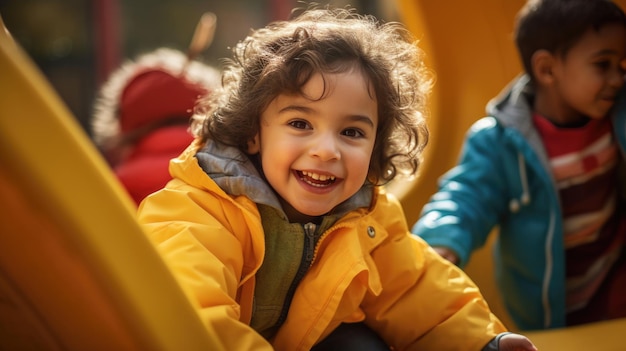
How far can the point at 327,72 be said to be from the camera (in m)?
0.97

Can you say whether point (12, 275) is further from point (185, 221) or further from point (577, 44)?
point (577, 44)

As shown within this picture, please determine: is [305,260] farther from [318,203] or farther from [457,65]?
[457,65]

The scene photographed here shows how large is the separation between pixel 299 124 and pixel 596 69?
0.68 meters

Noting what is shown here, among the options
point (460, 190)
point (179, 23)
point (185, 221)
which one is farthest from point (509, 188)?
point (179, 23)

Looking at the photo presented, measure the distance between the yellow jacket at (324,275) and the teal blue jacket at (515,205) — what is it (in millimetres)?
289

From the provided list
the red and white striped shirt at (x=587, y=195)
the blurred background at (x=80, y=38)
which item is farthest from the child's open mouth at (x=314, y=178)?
the blurred background at (x=80, y=38)

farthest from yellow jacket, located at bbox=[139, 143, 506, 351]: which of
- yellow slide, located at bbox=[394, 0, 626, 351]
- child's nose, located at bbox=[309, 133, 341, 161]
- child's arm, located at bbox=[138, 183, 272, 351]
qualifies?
yellow slide, located at bbox=[394, 0, 626, 351]

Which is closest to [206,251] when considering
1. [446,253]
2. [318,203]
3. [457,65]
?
[318,203]

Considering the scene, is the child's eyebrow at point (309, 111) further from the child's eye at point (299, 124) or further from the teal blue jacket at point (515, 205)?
the teal blue jacket at point (515, 205)

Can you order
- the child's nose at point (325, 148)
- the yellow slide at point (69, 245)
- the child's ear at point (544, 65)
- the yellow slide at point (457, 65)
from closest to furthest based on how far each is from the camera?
the yellow slide at point (69, 245), the child's nose at point (325, 148), the child's ear at point (544, 65), the yellow slide at point (457, 65)

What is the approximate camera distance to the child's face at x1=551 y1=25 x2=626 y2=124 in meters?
1.38

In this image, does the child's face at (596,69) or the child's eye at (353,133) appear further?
the child's face at (596,69)

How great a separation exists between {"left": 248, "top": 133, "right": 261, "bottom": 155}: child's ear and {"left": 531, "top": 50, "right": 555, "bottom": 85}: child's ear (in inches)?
27.1

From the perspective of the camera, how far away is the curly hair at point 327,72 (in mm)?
997
